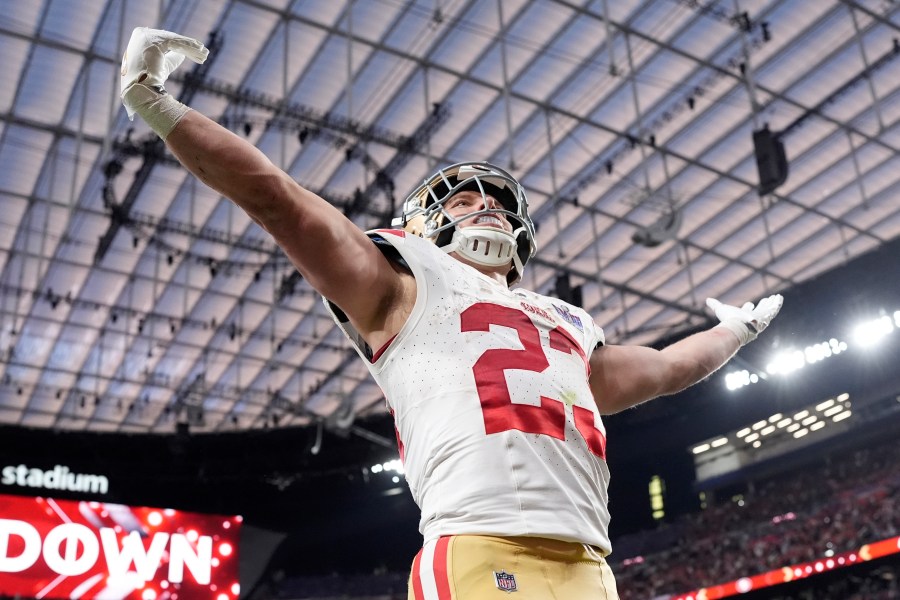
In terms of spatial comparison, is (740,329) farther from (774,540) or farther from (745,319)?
(774,540)

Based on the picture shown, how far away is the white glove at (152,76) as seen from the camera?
76.3 inches

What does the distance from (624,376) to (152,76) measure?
158 centimetres

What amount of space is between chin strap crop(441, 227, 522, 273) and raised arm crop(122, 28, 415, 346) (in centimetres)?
41

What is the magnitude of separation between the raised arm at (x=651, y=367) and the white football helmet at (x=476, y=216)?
391mm

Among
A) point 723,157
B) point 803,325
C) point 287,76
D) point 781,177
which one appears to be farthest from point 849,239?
point 287,76

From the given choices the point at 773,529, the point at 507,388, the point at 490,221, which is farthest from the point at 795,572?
the point at 507,388

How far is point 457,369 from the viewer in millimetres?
2164

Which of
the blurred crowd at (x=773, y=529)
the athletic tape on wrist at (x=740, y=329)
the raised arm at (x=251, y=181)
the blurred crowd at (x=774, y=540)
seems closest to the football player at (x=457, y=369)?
the raised arm at (x=251, y=181)

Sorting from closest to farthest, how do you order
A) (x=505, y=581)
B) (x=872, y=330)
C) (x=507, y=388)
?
(x=505, y=581)
(x=507, y=388)
(x=872, y=330)

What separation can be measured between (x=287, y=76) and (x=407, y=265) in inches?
694

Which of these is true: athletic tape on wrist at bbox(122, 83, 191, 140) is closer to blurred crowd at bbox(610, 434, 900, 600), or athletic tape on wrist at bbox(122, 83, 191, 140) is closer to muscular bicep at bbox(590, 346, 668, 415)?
muscular bicep at bbox(590, 346, 668, 415)

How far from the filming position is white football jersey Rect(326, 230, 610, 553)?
2.00 m

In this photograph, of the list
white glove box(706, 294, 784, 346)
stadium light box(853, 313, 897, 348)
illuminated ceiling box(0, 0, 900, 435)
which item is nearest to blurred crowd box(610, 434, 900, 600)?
stadium light box(853, 313, 897, 348)

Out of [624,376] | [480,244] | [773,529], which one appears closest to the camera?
[480,244]
